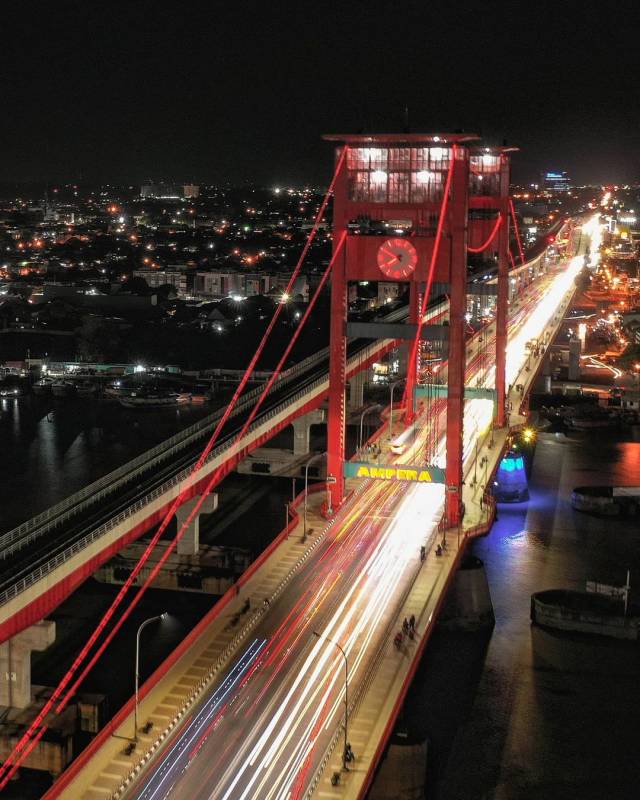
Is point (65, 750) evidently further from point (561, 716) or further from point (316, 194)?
point (316, 194)

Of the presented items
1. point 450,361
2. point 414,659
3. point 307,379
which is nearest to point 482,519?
point 450,361

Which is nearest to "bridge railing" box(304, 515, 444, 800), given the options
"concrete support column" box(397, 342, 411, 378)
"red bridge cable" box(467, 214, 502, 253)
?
"red bridge cable" box(467, 214, 502, 253)

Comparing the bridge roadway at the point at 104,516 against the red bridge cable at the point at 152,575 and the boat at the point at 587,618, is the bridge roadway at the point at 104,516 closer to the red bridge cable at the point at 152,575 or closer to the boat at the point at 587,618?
the red bridge cable at the point at 152,575

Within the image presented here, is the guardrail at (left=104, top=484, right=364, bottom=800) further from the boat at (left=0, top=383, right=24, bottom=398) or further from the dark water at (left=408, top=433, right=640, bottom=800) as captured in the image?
the boat at (left=0, top=383, right=24, bottom=398)

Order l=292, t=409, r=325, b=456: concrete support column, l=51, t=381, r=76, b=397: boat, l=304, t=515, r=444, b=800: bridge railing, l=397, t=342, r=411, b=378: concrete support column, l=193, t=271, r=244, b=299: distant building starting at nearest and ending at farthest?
l=304, t=515, r=444, b=800: bridge railing < l=292, t=409, r=325, b=456: concrete support column < l=397, t=342, r=411, b=378: concrete support column < l=51, t=381, r=76, b=397: boat < l=193, t=271, r=244, b=299: distant building

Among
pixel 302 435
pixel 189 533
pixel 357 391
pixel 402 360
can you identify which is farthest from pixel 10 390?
pixel 189 533

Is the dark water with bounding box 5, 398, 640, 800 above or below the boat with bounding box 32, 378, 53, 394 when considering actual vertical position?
below

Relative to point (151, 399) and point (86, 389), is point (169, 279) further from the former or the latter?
point (151, 399)
